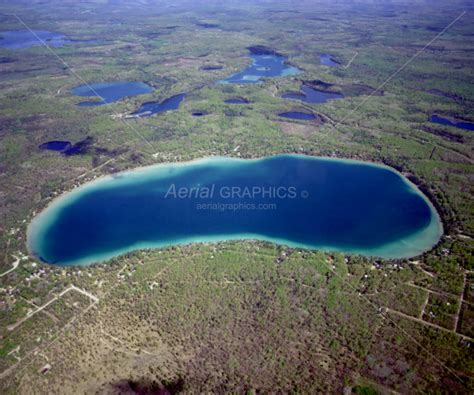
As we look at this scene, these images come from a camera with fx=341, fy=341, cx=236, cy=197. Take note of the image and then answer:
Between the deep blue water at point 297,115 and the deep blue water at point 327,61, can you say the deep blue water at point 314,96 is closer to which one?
the deep blue water at point 297,115

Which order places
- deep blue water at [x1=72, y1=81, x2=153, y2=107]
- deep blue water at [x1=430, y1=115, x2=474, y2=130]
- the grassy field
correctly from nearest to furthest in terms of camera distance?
the grassy field → deep blue water at [x1=430, y1=115, x2=474, y2=130] → deep blue water at [x1=72, y1=81, x2=153, y2=107]

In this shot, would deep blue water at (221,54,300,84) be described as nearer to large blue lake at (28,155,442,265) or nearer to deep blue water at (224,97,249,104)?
deep blue water at (224,97,249,104)

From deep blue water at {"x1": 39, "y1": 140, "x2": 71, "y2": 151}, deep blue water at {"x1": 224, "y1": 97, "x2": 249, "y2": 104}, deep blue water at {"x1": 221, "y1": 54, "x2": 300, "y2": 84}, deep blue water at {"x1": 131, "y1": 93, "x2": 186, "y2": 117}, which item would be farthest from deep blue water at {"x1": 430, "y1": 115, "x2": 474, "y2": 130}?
deep blue water at {"x1": 39, "y1": 140, "x2": 71, "y2": 151}

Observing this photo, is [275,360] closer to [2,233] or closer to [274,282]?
[274,282]

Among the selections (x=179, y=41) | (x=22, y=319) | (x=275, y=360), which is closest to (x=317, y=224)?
(x=275, y=360)

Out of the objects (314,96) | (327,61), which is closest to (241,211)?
(314,96)

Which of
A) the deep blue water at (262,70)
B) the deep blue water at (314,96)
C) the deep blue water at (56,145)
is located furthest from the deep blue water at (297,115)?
the deep blue water at (56,145)
